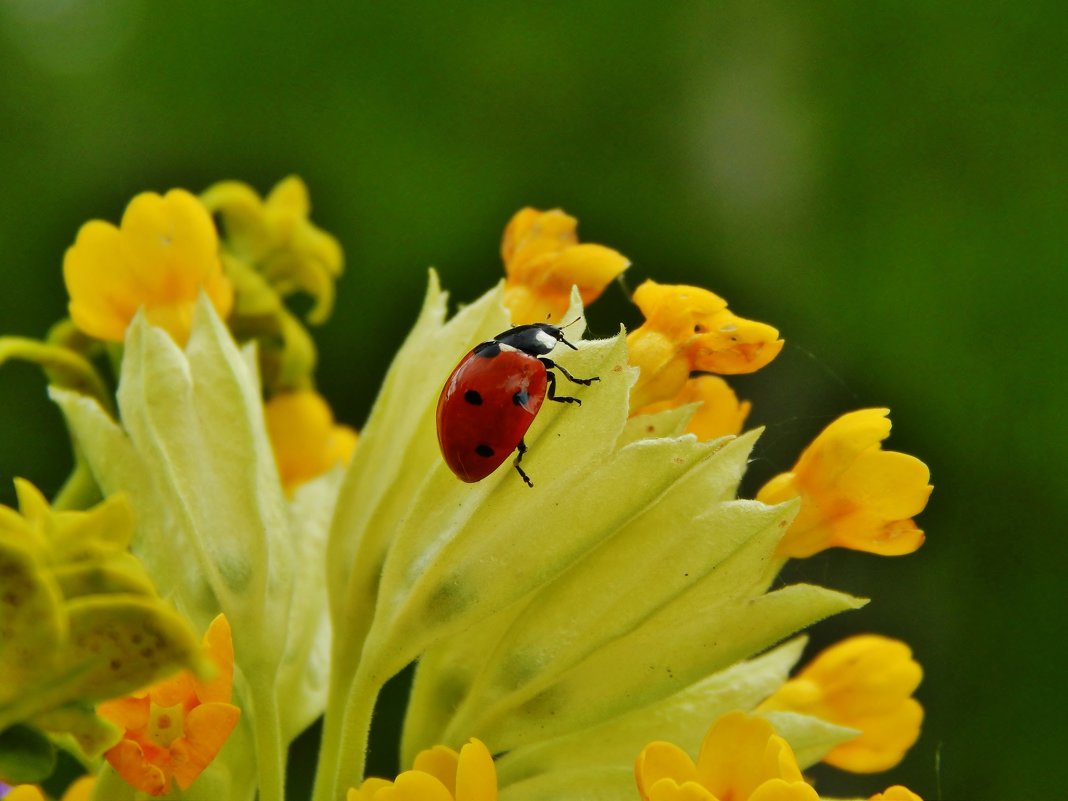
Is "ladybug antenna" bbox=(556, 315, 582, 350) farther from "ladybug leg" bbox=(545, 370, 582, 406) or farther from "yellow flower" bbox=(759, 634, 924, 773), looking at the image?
"yellow flower" bbox=(759, 634, 924, 773)

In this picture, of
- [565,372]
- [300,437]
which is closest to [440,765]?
[565,372]

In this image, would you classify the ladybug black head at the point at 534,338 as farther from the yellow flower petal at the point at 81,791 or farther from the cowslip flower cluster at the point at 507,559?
the yellow flower petal at the point at 81,791

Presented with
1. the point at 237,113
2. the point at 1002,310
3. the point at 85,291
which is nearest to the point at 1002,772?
the point at 1002,310

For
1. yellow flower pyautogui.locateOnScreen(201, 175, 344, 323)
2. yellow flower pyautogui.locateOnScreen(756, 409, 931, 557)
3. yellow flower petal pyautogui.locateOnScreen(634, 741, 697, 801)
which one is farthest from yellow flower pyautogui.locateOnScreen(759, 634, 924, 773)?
yellow flower pyautogui.locateOnScreen(201, 175, 344, 323)

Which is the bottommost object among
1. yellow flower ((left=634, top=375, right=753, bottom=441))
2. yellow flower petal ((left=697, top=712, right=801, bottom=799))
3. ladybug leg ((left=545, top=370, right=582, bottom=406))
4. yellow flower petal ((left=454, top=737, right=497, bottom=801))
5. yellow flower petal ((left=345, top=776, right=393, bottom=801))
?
yellow flower petal ((left=345, top=776, right=393, bottom=801))

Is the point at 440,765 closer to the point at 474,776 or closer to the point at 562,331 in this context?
the point at 474,776

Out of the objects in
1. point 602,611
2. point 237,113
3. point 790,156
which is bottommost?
point 237,113

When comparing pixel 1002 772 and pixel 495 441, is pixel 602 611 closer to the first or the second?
pixel 495 441
